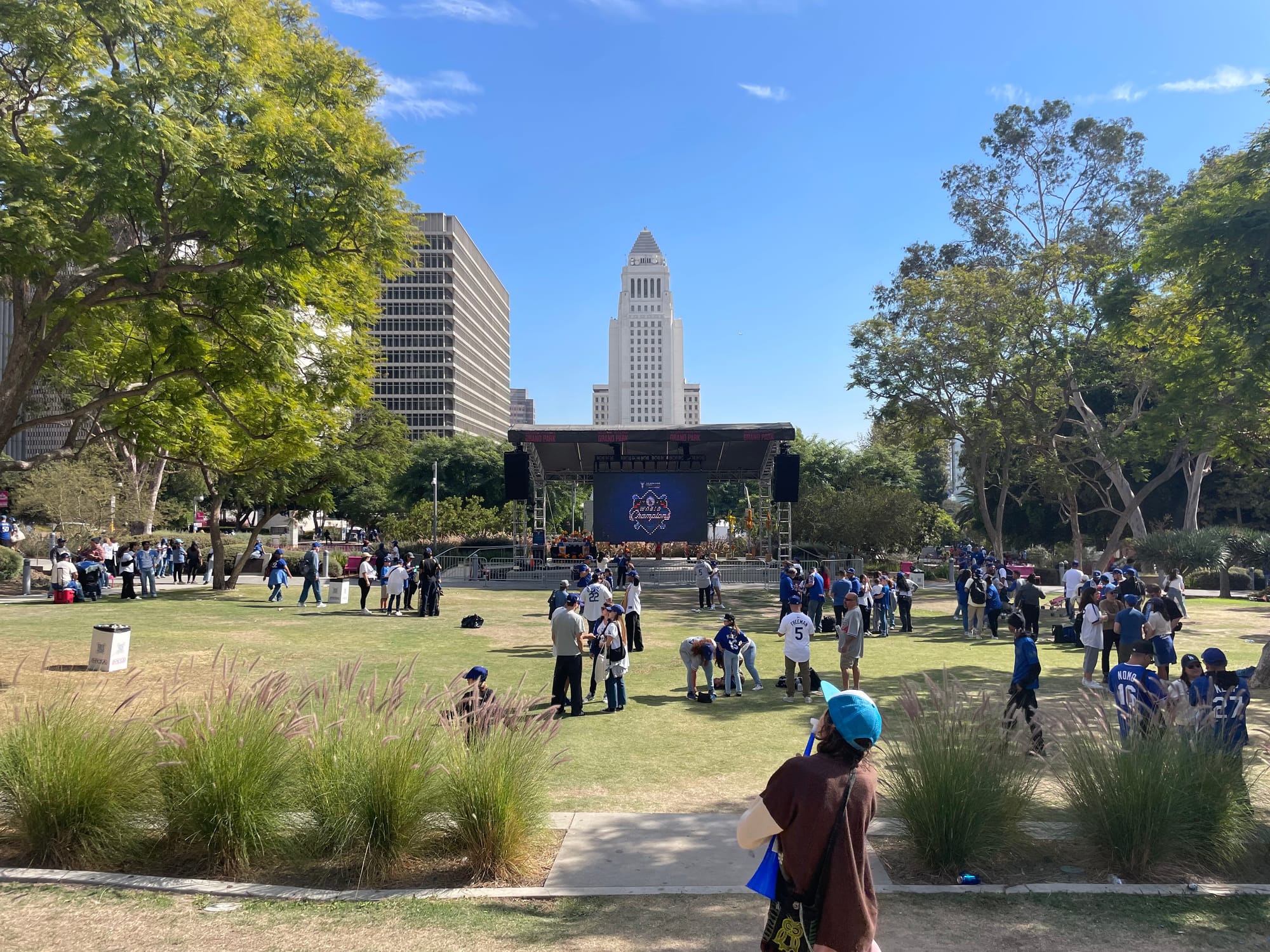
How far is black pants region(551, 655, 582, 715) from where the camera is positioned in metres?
A: 10.5

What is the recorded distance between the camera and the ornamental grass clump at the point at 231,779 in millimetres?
5320

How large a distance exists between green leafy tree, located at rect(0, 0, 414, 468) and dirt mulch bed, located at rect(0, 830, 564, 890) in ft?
22.1

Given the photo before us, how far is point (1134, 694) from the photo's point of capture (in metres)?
6.93

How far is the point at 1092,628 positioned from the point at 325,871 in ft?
39.1

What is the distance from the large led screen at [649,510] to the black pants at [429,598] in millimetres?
18044

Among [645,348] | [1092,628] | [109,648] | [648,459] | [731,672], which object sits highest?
[645,348]

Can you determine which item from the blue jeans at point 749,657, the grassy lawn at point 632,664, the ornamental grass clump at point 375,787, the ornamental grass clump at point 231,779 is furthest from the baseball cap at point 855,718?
the blue jeans at point 749,657

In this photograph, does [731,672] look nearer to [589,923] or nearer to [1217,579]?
[589,923]

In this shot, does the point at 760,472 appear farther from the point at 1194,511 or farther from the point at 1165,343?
the point at 1165,343

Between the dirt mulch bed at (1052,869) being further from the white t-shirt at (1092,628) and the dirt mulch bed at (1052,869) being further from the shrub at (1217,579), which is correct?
the shrub at (1217,579)

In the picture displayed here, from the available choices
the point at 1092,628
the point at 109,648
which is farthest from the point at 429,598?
the point at 1092,628

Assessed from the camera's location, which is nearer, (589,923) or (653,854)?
(589,923)

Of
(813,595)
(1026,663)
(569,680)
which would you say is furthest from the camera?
(813,595)

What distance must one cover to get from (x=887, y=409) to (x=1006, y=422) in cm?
450
